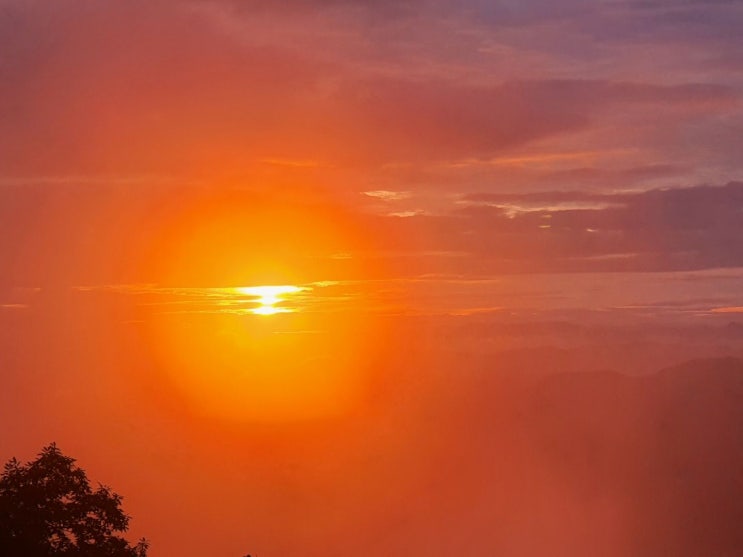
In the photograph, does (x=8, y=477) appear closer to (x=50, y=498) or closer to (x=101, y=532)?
(x=50, y=498)

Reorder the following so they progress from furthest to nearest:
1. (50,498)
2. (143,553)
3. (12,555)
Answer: (143,553)
(50,498)
(12,555)

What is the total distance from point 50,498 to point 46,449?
235cm

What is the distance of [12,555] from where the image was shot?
43.1 metres

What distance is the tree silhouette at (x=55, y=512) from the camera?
44375 mm

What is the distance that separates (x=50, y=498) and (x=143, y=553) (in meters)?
5.90

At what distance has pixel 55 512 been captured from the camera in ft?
151

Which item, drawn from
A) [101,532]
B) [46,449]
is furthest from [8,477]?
[101,532]

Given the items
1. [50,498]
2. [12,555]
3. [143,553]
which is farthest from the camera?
[143,553]

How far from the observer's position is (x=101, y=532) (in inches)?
1859

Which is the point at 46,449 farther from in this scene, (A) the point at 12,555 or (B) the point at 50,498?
(A) the point at 12,555

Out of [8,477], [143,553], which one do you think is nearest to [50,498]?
[8,477]

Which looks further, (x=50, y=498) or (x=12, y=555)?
(x=50, y=498)

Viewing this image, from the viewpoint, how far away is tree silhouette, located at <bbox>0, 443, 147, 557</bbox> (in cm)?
4438

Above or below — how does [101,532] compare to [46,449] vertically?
below
